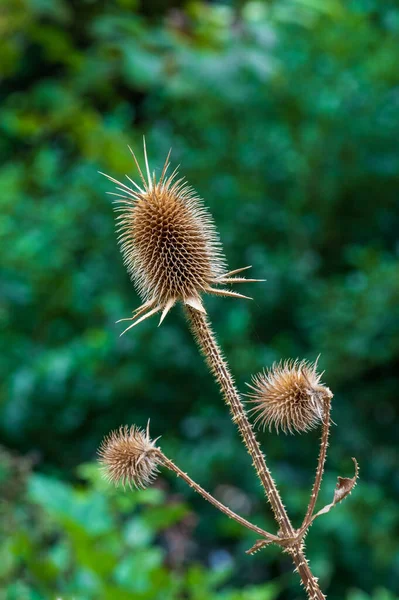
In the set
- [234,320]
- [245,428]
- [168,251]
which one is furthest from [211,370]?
[234,320]

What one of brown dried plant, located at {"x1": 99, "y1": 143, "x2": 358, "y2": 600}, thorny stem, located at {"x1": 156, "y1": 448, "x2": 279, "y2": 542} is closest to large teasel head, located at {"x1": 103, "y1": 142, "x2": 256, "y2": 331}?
brown dried plant, located at {"x1": 99, "y1": 143, "x2": 358, "y2": 600}

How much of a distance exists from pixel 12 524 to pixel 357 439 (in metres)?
1.74

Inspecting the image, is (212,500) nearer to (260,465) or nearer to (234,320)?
(260,465)

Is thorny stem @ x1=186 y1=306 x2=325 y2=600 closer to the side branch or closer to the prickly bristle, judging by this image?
the side branch

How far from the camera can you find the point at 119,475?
1277mm

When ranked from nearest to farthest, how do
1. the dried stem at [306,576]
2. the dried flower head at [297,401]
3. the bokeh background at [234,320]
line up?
the dried stem at [306,576] < the dried flower head at [297,401] < the bokeh background at [234,320]

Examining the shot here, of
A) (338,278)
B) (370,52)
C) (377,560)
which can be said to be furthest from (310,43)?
(377,560)

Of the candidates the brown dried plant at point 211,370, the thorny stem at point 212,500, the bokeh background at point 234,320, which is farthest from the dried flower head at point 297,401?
the bokeh background at point 234,320

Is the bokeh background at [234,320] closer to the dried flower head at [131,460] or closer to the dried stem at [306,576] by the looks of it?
the dried flower head at [131,460]

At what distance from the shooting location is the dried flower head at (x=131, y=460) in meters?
1.27

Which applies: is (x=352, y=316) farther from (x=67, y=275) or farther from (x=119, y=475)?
(x=119, y=475)

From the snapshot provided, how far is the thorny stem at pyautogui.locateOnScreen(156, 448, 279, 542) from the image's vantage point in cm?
117

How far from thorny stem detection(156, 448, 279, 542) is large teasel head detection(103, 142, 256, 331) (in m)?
0.24

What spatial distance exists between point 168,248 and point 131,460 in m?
0.36
